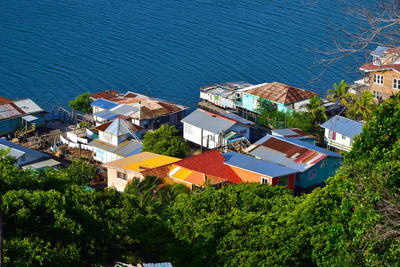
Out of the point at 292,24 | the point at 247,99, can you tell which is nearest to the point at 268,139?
the point at 247,99

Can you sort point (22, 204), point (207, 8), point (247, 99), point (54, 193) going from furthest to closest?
point (207, 8) → point (247, 99) → point (54, 193) → point (22, 204)

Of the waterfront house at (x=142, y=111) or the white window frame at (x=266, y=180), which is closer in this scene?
the white window frame at (x=266, y=180)

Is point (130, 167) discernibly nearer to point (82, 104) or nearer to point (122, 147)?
point (122, 147)

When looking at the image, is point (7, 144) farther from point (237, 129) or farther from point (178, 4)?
point (178, 4)

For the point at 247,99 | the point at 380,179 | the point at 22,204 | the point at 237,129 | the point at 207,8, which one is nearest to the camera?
the point at 380,179

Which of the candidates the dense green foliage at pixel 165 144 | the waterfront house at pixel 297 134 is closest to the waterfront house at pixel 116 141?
the dense green foliage at pixel 165 144

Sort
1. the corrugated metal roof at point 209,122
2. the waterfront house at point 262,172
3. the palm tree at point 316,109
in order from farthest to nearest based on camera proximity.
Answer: the palm tree at point 316,109 → the corrugated metal roof at point 209,122 → the waterfront house at point 262,172

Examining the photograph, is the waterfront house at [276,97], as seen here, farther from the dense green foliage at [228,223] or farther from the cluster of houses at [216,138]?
the dense green foliage at [228,223]

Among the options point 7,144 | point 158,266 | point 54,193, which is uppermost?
point 54,193
